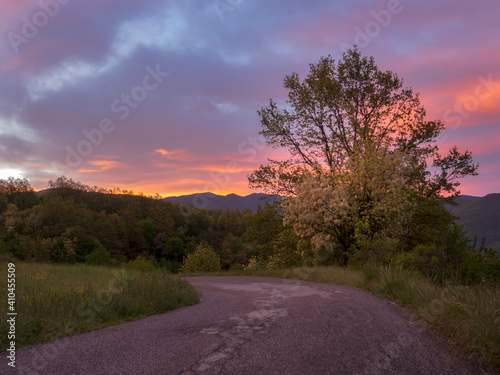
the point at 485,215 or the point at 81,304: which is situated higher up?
the point at 485,215

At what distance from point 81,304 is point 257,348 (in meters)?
4.54

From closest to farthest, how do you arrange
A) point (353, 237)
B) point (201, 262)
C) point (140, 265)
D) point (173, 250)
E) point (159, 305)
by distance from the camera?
point (159, 305), point (353, 237), point (140, 265), point (201, 262), point (173, 250)

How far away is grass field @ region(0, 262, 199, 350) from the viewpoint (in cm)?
579

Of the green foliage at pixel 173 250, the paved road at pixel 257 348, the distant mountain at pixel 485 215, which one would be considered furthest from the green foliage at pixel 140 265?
the distant mountain at pixel 485 215

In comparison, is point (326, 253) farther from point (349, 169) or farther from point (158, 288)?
point (158, 288)

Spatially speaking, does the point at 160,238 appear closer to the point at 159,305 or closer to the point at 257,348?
the point at 159,305

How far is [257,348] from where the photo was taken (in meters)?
4.66

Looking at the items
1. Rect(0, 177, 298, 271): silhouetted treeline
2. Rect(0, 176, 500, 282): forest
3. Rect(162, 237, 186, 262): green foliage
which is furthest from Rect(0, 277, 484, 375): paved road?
Rect(162, 237, 186, 262): green foliage

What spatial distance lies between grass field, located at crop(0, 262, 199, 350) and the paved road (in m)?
0.57

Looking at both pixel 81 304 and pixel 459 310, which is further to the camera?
pixel 81 304

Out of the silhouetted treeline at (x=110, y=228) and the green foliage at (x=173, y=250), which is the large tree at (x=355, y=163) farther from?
the green foliage at (x=173, y=250)

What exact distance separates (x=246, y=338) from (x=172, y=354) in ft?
4.05

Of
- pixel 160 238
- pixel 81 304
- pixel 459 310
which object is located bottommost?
pixel 160 238

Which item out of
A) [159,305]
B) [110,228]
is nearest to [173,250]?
[110,228]
